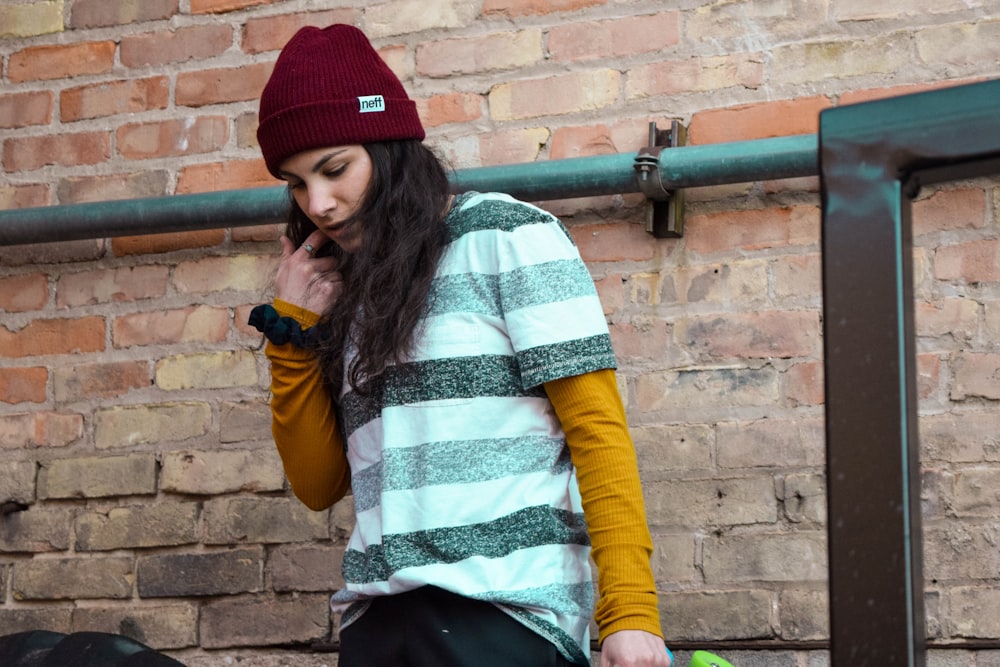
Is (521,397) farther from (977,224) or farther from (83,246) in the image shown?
(83,246)

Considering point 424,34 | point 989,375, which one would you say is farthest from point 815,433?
point 424,34

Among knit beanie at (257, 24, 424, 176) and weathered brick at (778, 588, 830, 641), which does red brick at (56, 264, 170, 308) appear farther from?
weathered brick at (778, 588, 830, 641)

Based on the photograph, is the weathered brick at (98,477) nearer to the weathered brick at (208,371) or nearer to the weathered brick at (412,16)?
the weathered brick at (208,371)

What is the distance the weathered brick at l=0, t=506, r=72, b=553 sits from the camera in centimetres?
244

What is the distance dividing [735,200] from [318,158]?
789 millimetres

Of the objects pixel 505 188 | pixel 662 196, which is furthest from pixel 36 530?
pixel 662 196

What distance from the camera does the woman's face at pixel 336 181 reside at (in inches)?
64.4

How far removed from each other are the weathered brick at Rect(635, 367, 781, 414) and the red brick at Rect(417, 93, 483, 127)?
58 centimetres

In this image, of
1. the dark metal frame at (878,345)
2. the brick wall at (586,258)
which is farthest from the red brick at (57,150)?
the dark metal frame at (878,345)

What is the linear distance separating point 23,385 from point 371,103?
3.94ft

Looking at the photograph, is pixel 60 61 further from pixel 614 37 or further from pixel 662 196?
pixel 662 196

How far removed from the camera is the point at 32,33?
2.59 metres

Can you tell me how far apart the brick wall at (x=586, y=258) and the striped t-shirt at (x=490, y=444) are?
1.91 ft

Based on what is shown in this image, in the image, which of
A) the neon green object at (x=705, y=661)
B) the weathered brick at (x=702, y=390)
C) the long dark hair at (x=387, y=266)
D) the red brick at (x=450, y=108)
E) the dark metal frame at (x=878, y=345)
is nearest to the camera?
the dark metal frame at (x=878, y=345)
